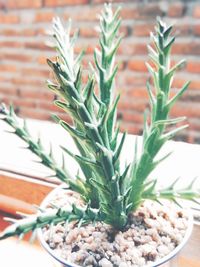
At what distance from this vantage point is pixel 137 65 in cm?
113

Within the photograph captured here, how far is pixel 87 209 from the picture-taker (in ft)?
1.33

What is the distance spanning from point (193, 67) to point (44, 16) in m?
0.43

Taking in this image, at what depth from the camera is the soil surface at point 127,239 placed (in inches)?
16.9

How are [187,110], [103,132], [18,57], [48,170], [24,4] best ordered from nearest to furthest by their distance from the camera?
[103,132], [48,170], [187,110], [24,4], [18,57]

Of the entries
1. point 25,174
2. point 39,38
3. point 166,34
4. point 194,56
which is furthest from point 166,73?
point 39,38

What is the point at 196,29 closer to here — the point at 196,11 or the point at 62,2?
the point at 196,11

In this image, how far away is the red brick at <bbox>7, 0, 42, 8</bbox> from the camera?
46.7 inches

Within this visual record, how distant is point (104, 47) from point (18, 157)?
1.36 feet

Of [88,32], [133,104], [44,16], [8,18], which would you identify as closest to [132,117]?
Result: [133,104]

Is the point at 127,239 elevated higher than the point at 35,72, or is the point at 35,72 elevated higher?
the point at 35,72

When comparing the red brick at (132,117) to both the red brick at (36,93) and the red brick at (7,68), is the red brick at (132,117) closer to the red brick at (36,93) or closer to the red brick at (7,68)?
the red brick at (36,93)

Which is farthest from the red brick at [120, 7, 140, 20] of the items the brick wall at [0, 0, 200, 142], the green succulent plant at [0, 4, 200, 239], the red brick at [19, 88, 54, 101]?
the green succulent plant at [0, 4, 200, 239]

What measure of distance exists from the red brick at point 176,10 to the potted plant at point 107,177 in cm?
62

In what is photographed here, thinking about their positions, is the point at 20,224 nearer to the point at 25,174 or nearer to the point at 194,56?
the point at 25,174
